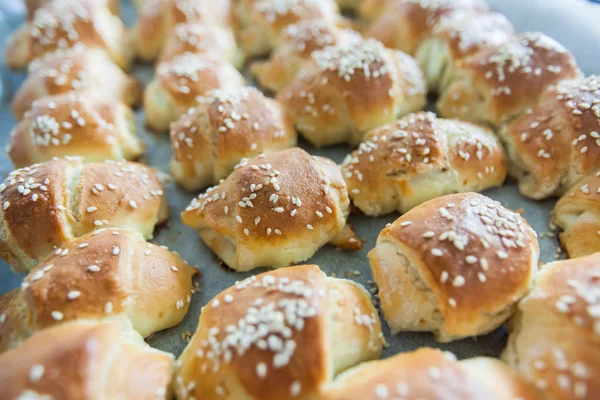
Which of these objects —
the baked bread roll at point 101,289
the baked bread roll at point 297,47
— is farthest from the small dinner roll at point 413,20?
the baked bread roll at point 101,289

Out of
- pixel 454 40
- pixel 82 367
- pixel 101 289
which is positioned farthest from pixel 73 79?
pixel 454 40

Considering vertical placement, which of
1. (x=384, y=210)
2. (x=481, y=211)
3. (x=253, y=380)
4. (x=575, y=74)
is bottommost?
(x=253, y=380)

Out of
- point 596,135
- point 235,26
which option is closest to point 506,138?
point 596,135

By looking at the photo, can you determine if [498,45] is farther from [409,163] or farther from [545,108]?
[409,163]

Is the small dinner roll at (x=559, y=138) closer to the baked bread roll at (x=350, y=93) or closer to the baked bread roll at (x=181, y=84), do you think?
the baked bread roll at (x=350, y=93)

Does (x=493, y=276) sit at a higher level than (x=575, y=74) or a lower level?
lower

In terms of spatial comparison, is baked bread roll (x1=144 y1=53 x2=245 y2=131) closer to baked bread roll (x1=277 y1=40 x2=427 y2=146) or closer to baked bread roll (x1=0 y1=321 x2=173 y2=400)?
baked bread roll (x1=277 y1=40 x2=427 y2=146)

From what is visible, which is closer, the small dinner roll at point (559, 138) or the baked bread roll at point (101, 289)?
the baked bread roll at point (101, 289)
